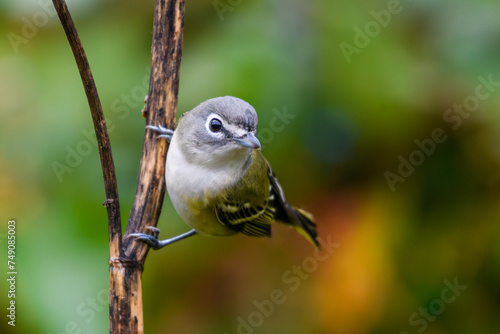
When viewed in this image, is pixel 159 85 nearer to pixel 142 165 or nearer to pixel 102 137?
pixel 142 165

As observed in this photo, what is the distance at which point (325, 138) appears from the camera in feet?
9.78

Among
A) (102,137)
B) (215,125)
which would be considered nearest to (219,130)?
(215,125)

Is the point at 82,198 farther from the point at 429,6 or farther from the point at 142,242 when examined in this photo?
the point at 429,6

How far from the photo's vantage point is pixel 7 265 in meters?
2.66

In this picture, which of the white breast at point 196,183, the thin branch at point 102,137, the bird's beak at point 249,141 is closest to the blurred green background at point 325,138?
the white breast at point 196,183

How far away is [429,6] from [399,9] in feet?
0.55

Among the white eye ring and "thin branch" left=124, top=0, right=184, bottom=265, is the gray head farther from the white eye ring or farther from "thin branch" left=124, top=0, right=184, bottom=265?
"thin branch" left=124, top=0, right=184, bottom=265

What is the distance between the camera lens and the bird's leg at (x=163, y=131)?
104 inches

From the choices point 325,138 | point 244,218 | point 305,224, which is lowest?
point 305,224

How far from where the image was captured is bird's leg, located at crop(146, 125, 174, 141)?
263cm

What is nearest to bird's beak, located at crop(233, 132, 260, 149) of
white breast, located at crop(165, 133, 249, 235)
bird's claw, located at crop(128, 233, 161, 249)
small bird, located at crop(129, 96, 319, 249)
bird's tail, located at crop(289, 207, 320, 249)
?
small bird, located at crop(129, 96, 319, 249)

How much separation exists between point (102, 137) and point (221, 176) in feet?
3.21

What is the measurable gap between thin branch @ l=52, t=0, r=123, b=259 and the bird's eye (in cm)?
68

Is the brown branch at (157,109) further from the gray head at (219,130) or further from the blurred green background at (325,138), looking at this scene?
the blurred green background at (325,138)
